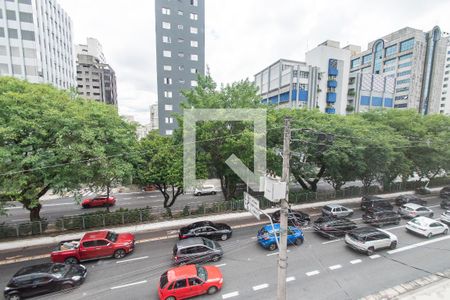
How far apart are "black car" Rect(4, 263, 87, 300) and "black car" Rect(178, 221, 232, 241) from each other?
598 centimetres

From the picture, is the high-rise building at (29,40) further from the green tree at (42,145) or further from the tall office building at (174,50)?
the green tree at (42,145)

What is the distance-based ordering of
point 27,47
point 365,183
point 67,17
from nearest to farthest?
point 365,183, point 27,47, point 67,17

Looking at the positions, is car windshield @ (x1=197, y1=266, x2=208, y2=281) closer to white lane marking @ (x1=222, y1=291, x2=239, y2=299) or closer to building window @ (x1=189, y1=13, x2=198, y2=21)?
white lane marking @ (x1=222, y1=291, x2=239, y2=299)

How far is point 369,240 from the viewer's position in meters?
12.6

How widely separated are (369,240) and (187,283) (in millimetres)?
10786

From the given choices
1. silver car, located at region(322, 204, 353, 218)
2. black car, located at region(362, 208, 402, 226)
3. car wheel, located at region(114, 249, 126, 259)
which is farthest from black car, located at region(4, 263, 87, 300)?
black car, located at region(362, 208, 402, 226)

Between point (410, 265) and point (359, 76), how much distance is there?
59083 millimetres

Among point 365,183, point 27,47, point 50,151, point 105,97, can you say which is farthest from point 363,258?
point 105,97

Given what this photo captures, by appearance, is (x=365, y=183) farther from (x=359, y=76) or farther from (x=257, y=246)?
(x=359, y=76)

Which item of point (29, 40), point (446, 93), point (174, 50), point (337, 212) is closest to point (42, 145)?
point (337, 212)

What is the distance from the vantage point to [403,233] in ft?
51.3

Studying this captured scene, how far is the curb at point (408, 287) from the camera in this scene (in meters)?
9.20

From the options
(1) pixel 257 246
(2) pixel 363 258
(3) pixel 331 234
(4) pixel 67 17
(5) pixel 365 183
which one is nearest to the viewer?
(2) pixel 363 258

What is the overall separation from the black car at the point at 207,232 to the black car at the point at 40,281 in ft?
19.6
